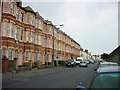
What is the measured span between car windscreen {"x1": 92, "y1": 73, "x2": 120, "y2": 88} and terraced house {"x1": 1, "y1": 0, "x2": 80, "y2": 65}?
29344mm

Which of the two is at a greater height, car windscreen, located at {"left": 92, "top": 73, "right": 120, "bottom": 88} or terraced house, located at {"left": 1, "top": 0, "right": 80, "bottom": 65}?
terraced house, located at {"left": 1, "top": 0, "right": 80, "bottom": 65}

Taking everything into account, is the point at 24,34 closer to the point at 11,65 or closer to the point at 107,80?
the point at 11,65

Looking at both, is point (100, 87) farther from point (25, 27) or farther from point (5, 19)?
point (25, 27)

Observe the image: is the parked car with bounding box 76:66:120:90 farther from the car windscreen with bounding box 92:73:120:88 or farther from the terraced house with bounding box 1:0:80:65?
the terraced house with bounding box 1:0:80:65

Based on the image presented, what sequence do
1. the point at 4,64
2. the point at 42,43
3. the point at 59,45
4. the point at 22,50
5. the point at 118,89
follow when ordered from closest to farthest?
the point at 118,89, the point at 4,64, the point at 22,50, the point at 42,43, the point at 59,45

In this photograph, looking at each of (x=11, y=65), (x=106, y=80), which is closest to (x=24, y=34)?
(x=11, y=65)

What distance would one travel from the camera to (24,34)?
4425cm

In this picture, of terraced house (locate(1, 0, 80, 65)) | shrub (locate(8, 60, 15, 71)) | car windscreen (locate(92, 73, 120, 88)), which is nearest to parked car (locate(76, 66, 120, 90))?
car windscreen (locate(92, 73, 120, 88))

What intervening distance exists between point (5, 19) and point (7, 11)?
1.36m

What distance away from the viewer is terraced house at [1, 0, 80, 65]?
35.2 m

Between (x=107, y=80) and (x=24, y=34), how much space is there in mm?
38813

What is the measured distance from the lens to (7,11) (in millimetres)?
35406

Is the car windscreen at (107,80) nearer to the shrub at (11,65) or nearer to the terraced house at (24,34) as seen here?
the shrub at (11,65)

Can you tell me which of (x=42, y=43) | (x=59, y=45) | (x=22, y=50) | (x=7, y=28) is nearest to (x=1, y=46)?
(x=7, y=28)
